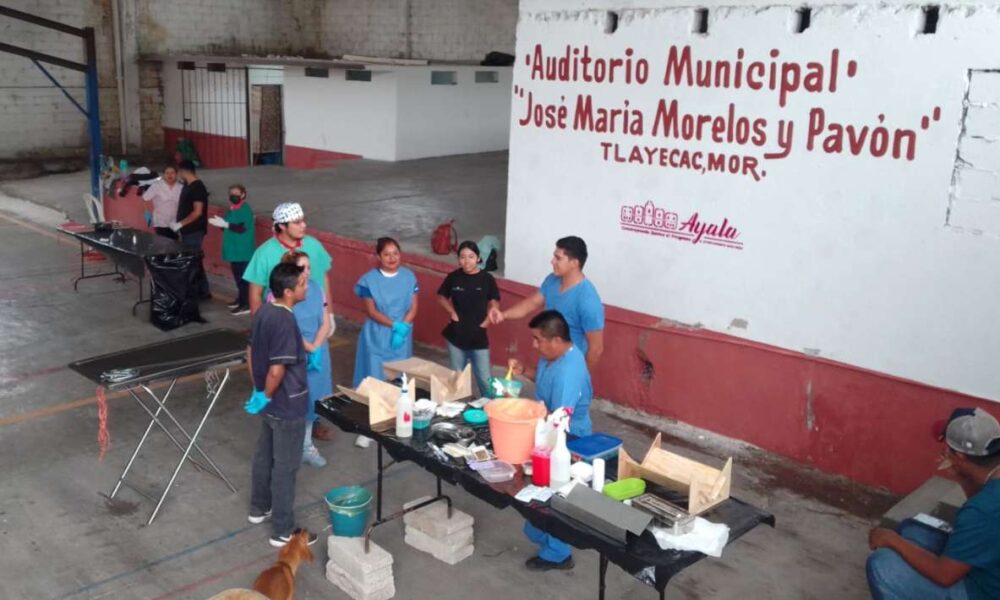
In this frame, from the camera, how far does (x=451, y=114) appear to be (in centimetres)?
1855

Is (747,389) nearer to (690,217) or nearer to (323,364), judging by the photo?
(690,217)

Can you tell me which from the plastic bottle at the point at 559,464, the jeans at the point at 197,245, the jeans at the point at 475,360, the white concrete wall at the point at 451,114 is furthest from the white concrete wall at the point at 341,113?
the plastic bottle at the point at 559,464

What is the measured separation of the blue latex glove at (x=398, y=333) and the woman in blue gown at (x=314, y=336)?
491 millimetres

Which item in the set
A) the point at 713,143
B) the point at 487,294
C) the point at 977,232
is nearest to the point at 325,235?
the point at 487,294

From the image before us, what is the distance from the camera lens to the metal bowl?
4.93m

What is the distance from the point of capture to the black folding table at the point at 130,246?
31.9 feet

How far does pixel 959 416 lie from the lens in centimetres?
414

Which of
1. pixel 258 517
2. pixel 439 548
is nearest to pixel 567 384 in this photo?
pixel 439 548

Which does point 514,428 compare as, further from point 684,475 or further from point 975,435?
point 975,435

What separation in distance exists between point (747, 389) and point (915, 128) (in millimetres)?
2271

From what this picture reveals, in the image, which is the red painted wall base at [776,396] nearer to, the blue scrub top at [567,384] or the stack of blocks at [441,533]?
the blue scrub top at [567,384]

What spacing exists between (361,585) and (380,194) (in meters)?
9.53

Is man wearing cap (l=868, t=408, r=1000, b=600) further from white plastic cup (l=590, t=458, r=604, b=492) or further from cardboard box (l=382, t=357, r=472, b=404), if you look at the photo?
cardboard box (l=382, t=357, r=472, b=404)

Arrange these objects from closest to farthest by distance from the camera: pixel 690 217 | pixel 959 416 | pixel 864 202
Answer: pixel 959 416, pixel 864 202, pixel 690 217
